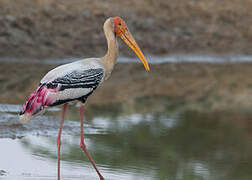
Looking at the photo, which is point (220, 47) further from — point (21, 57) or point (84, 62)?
point (84, 62)

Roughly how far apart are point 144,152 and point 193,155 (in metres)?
0.51

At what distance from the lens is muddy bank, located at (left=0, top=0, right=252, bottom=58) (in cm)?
1568

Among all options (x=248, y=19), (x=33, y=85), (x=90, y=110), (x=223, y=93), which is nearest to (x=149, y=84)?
(x=223, y=93)

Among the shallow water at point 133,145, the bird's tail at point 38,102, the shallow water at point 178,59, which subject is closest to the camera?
the bird's tail at point 38,102

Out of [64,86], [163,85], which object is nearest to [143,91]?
[163,85]

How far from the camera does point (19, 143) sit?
6770mm

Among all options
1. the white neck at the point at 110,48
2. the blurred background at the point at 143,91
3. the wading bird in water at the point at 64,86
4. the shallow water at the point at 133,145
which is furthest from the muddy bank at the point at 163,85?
the wading bird in water at the point at 64,86

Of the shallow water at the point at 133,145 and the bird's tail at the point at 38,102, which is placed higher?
the bird's tail at the point at 38,102

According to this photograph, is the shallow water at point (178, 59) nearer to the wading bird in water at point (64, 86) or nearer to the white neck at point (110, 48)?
the white neck at point (110, 48)

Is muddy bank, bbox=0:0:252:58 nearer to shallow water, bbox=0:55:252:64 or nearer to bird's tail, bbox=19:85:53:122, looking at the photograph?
shallow water, bbox=0:55:252:64

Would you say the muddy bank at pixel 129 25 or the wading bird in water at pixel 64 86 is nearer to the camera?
the wading bird in water at pixel 64 86

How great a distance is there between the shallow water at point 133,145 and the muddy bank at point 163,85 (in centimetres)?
108

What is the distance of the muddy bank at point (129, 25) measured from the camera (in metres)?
15.7

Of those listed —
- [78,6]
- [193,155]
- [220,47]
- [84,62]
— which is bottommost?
[220,47]
